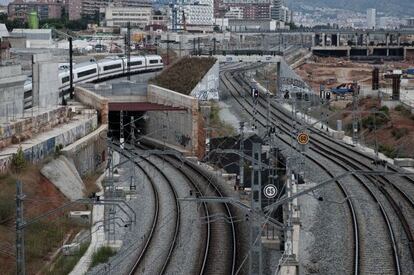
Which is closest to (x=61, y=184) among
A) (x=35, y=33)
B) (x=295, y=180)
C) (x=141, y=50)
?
(x=295, y=180)

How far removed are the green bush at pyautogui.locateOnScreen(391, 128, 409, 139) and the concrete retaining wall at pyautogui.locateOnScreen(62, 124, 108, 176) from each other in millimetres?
11652

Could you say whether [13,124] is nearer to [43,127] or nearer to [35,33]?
[43,127]

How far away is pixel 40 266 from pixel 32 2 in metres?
173

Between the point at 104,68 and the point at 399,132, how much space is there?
22774 mm

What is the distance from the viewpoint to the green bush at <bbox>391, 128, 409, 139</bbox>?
3241 cm

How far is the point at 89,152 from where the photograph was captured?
25.6m

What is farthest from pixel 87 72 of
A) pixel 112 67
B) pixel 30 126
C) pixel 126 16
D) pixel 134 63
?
pixel 126 16

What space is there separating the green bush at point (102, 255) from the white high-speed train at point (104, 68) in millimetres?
17663

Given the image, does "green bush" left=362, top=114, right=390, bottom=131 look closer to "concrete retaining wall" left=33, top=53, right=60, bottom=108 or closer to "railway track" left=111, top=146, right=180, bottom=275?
"concrete retaining wall" left=33, top=53, right=60, bottom=108

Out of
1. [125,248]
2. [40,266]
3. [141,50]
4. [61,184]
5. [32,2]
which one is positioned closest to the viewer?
[40,266]

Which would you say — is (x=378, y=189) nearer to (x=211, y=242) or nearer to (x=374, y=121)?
(x=211, y=242)

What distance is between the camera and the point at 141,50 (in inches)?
3349

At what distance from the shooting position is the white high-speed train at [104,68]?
4197 cm

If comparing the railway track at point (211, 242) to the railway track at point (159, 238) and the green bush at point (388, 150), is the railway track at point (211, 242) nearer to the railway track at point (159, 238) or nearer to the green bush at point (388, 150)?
the railway track at point (159, 238)
